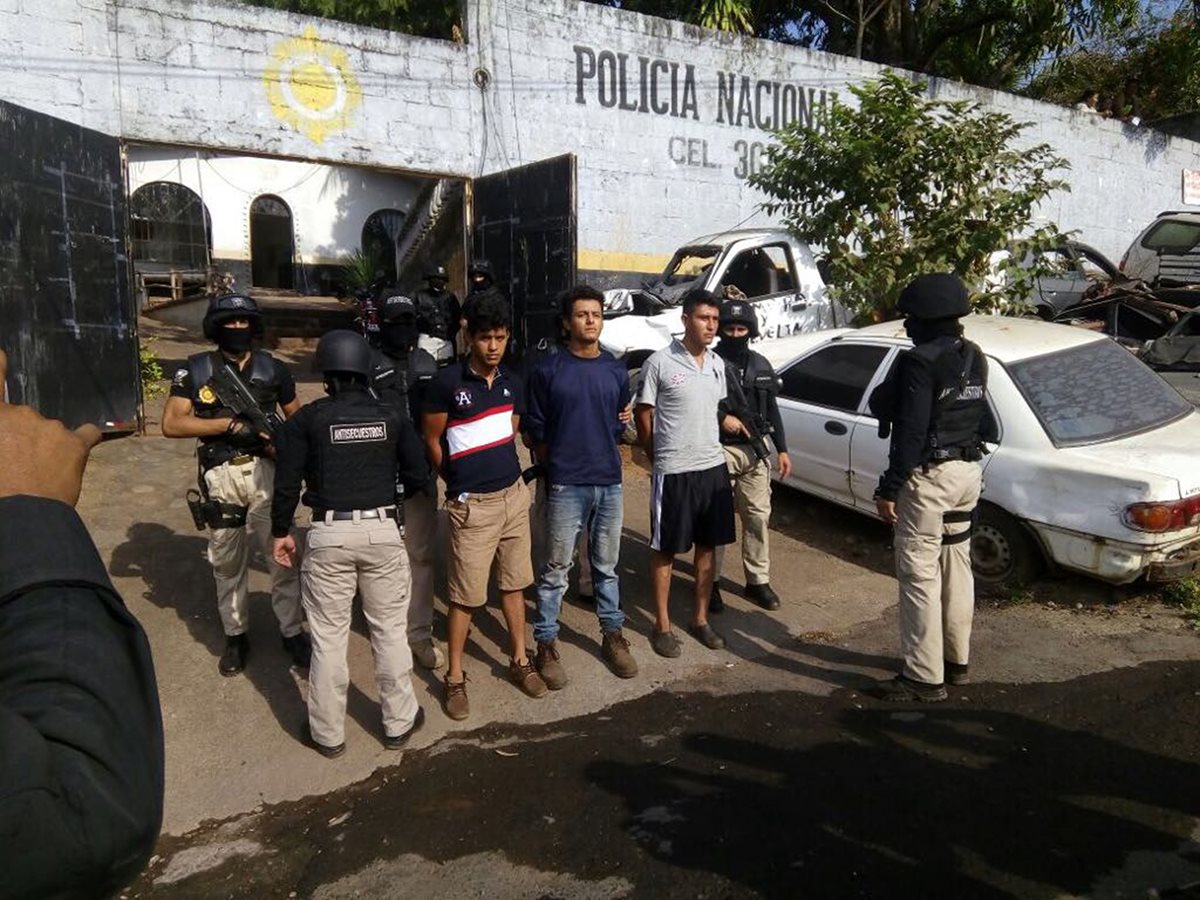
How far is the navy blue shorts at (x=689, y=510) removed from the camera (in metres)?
4.46

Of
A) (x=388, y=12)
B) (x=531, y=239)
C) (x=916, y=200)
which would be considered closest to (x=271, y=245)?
(x=388, y=12)

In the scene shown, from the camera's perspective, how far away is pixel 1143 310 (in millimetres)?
10102

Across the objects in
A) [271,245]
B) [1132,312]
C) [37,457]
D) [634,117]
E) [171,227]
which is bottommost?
[37,457]

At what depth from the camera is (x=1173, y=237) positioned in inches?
485

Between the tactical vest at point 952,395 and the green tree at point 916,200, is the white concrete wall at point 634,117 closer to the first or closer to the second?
the green tree at point 916,200

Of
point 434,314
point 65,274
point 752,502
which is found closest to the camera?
point 752,502

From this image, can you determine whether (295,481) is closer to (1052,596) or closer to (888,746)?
(888,746)

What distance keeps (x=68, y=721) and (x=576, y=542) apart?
340 centimetres

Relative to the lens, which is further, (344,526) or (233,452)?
(233,452)

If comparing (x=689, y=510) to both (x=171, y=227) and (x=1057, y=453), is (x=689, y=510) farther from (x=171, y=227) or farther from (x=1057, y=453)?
(x=171, y=227)

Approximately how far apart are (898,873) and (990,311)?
21.8ft

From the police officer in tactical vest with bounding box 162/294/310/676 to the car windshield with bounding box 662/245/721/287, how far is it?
5.17 meters

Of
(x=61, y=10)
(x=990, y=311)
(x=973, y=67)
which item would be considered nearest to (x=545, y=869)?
(x=990, y=311)

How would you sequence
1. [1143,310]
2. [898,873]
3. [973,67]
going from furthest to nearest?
[973,67] < [1143,310] < [898,873]
